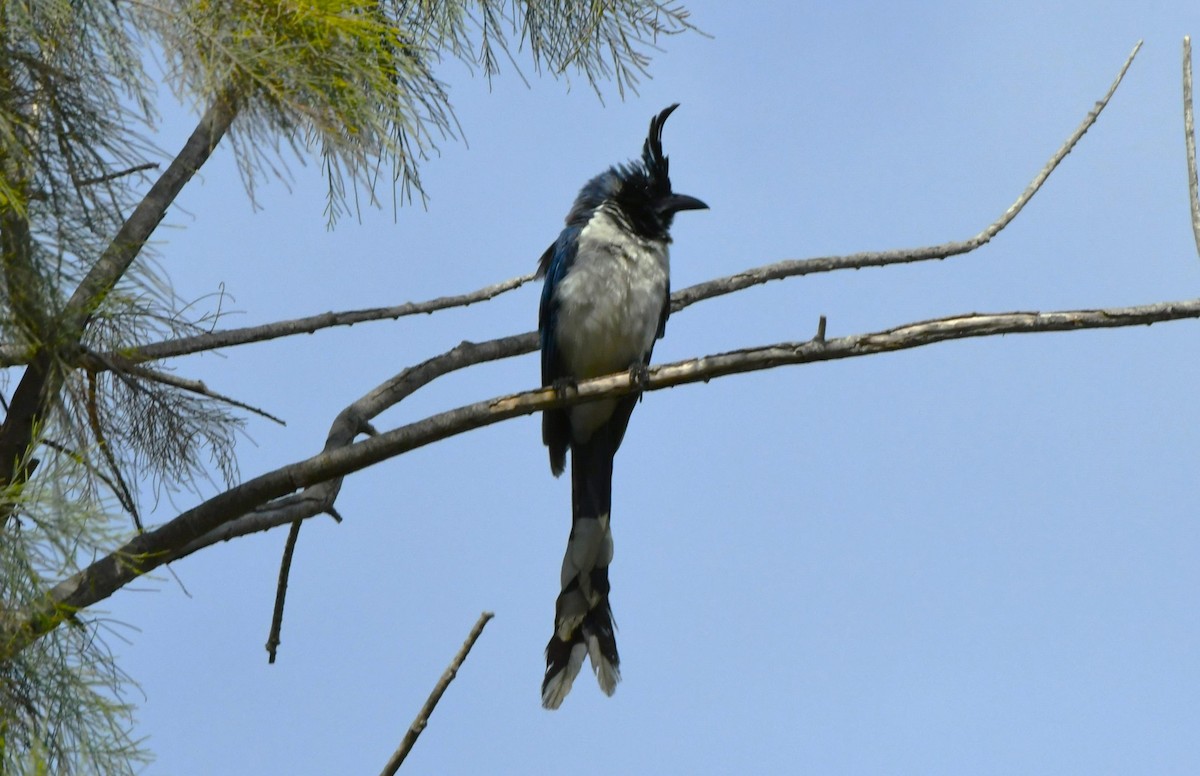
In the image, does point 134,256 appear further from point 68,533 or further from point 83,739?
point 83,739

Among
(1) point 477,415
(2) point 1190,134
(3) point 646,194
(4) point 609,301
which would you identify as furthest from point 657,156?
(2) point 1190,134

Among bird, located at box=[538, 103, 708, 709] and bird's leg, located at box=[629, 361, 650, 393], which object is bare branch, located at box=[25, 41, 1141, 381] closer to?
bird, located at box=[538, 103, 708, 709]

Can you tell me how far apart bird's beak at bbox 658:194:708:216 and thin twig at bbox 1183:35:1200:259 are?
2.08 metres

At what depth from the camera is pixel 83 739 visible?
9.30 ft

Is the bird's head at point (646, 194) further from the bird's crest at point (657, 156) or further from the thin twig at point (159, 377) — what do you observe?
the thin twig at point (159, 377)

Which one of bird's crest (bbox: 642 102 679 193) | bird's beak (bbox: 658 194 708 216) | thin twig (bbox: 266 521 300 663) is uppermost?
bird's crest (bbox: 642 102 679 193)

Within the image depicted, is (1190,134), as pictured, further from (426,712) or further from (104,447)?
(104,447)

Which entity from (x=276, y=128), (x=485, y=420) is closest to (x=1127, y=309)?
(x=485, y=420)

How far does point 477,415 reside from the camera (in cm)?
322

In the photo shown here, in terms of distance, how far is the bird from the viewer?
14.1 ft

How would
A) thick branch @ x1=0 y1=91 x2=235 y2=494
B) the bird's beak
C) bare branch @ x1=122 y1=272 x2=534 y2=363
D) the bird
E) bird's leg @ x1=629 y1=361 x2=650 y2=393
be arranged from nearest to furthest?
1. thick branch @ x1=0 y1=91 x2=235 y2=494
2. bird's leg @ x1=629 y1=361 x2=650 y2=393
3. bare branch @ x1=122 y1=272 x2=534 y2=363
4. the bird
5. the bird's beak

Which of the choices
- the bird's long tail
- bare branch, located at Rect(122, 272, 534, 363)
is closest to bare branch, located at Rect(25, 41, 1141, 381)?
bare branch, located at Rect(122, 272, 534, 363)

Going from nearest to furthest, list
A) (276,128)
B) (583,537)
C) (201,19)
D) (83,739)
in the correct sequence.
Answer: (83,739) < (201,19) < (276,128) < (583,537)

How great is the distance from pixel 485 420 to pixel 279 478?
51cm
